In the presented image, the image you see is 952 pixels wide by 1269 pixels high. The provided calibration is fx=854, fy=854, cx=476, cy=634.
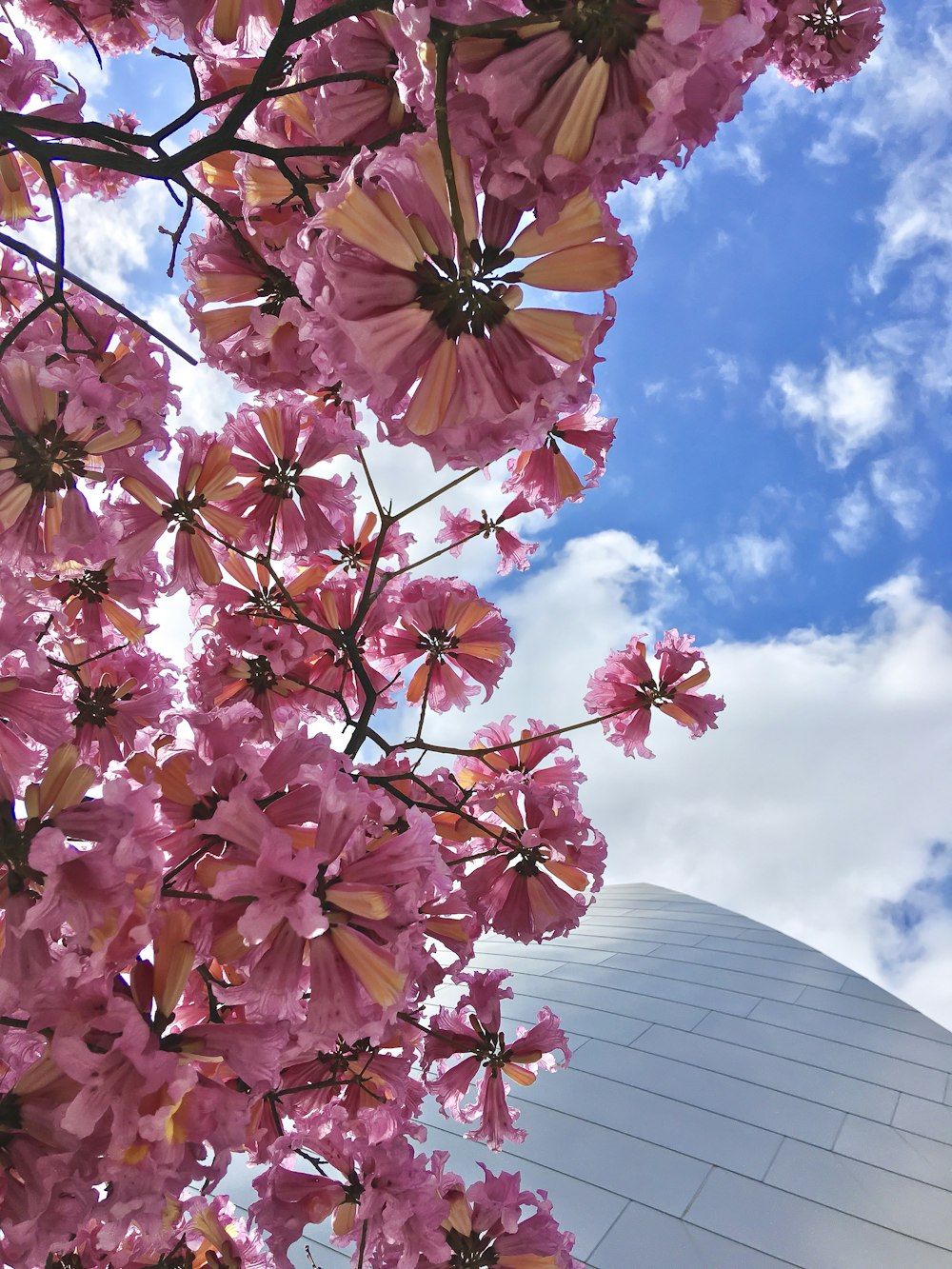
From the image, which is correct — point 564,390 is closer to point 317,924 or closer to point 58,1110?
point 317,924

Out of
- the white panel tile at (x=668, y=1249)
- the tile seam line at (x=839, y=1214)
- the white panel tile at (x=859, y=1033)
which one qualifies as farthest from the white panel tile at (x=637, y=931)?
the white panel tile at (x=668, y=1249)

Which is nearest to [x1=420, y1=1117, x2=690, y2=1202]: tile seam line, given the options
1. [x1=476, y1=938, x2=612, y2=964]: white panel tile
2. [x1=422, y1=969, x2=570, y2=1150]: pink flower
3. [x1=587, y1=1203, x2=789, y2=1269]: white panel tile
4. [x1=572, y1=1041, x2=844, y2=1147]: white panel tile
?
[x1=587, y1=1203, x2=789, y2=1269]: white panel tile

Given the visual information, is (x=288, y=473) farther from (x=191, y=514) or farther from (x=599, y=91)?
(x=599, y=91)

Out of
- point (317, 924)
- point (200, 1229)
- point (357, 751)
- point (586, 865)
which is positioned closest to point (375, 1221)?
point (200, 1229)

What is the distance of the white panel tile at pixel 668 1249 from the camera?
420cm

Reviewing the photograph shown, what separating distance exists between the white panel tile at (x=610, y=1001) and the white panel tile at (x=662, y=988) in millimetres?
82

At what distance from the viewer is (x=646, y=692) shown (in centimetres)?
195

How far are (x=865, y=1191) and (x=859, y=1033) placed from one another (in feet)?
Result: 7.47

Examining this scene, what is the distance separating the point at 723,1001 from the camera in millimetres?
7504

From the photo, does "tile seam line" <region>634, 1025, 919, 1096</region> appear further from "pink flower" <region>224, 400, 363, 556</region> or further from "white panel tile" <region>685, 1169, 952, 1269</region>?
"pink flower" <region>224, 400, 363, 556</region>

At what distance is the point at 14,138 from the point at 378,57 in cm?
46

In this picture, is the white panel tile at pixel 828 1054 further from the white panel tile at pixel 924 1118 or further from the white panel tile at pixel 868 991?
the white panel tile at pixel 868 991

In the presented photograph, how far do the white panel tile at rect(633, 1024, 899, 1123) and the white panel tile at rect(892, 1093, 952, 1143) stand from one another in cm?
7

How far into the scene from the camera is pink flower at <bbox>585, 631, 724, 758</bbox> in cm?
192
